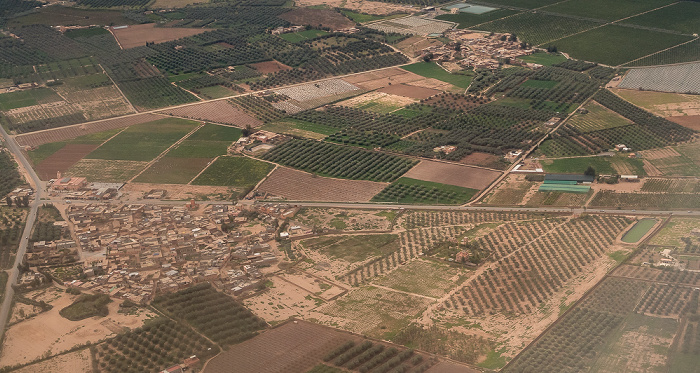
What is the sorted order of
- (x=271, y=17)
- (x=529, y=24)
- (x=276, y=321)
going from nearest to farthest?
(x=276, y=321) → (x=529, y=24) → (x=271, y=17)

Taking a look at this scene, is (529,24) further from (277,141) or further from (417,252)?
(417,252)

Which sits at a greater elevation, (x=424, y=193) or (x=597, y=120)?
(x=597, y=120)

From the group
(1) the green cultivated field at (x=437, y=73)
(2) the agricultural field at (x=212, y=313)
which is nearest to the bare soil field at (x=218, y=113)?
(1) the green cultivated field at (x=437, y=73)

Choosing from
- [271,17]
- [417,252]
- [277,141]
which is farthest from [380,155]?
[271,17]

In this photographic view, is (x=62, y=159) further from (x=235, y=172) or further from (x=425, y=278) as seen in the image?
(x=425, y=278)

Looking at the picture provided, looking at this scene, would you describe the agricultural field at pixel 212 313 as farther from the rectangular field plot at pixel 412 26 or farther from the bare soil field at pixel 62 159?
the rectangular field plot at pixel 412 26

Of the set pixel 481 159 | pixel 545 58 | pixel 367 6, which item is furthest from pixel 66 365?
pixel 367 6
